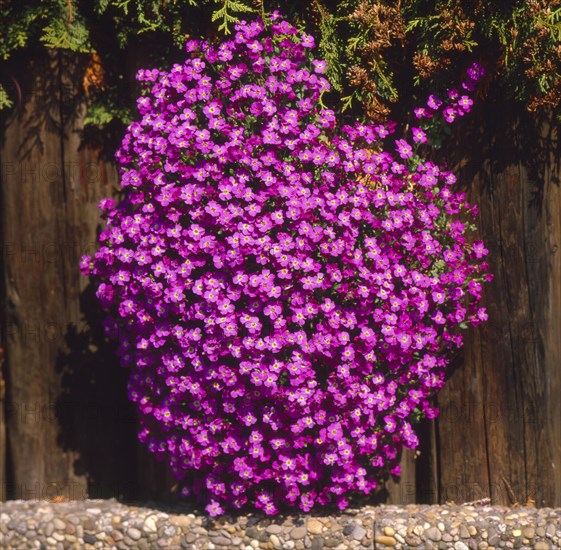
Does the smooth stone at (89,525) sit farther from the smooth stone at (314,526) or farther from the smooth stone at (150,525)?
the smooth stone at (314,526)

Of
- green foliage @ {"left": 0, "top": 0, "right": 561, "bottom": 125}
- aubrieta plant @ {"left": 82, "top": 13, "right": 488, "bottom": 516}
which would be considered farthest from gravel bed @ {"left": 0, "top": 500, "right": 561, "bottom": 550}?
green foliage @ {"left": 0, "top": 0, "right": 561, "bottom": 125}

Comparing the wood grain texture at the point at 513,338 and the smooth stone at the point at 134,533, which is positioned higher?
the wood grain texture at the point at 513,338

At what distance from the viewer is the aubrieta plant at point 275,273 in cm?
471

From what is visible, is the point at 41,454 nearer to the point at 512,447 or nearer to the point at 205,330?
the point at 205,330

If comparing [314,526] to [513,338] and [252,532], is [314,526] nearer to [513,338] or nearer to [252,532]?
[252,532]

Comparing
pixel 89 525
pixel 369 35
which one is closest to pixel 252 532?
pixel 89 525

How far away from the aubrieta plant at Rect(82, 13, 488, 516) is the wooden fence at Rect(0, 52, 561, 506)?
0.26m

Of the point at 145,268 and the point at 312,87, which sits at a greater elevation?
the point at 312,87

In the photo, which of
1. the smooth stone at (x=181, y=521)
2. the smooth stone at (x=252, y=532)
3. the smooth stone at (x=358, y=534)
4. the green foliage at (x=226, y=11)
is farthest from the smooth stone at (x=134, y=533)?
the green foliage at (x=226, y=11)

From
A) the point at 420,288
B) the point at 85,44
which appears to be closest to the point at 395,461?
the point at 420,288

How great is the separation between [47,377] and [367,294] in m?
1.87

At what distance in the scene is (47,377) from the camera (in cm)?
554

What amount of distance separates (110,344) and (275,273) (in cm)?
124

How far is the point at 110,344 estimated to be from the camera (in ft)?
18.2
